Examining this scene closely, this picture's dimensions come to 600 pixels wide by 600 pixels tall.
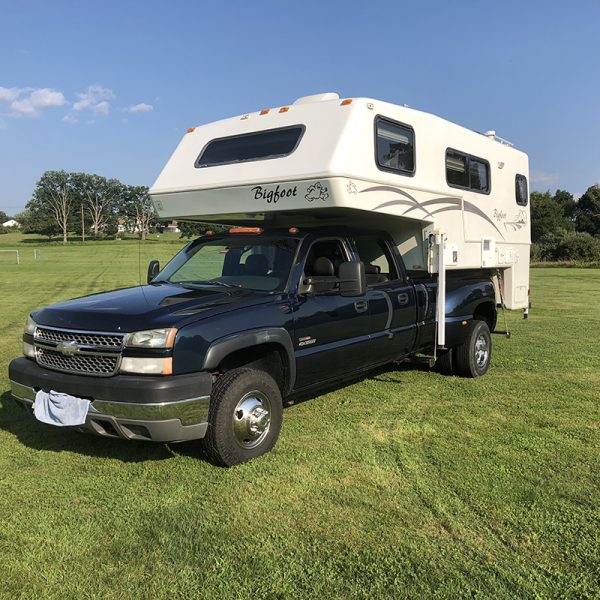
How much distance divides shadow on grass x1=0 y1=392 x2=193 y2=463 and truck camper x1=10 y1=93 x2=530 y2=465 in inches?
23.5

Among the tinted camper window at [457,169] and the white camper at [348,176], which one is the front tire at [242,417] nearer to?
the white camper at [348,176]

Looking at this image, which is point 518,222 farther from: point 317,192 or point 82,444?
point 82,444

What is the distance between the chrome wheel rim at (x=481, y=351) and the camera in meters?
7.44

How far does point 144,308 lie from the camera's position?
14.1 ft

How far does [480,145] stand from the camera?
798 cm

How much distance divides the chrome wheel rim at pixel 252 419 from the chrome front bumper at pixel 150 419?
0.33 metres

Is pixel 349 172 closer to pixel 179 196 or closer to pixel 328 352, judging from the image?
pixel 328 352

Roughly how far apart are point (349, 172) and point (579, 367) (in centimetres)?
468

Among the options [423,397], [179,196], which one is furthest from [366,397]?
[179,196]

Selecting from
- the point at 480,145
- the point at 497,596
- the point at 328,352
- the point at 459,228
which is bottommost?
the point at 497,596

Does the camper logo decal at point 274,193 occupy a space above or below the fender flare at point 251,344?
A: above

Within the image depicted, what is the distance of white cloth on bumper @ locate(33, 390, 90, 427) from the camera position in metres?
4.05

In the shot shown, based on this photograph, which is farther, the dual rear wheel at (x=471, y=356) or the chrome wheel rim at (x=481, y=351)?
the chrome wheel rim at (x=481, y=351)

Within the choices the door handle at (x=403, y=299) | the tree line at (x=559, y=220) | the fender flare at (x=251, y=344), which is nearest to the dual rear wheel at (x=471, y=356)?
the door handle at (x=403, y=299)
